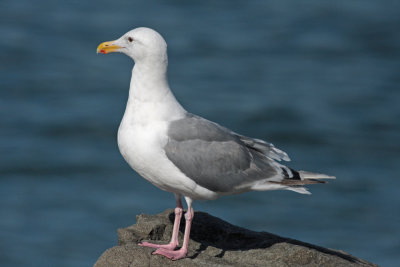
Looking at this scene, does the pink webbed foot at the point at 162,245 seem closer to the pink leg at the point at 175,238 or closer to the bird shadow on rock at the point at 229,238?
the pink leg at the point at 175,238

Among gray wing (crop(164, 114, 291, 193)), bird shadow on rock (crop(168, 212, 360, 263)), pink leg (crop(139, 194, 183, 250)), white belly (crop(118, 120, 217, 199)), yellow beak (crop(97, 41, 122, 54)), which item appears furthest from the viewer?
bird shadow on rock (crop(168, 212, 360, 263))

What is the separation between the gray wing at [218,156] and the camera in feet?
26.9

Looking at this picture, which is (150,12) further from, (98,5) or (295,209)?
(295,209)

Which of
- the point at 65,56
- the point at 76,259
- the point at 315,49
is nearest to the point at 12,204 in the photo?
the point at 76,259

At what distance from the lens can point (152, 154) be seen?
26.1 ft

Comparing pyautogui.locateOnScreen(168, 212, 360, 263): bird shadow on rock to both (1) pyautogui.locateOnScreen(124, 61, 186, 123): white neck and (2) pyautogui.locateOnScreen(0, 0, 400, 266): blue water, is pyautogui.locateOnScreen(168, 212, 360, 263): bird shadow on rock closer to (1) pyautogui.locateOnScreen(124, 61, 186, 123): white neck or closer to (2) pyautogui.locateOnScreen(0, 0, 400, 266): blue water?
(1) pyautogui.locateOnScreen(124, 61, 186, 123): white neck

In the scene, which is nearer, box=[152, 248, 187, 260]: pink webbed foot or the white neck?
box=[152, 248, 187, 260]: pink webbed foot

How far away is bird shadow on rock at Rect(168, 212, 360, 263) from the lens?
8.94m

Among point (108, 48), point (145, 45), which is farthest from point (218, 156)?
point (108, 48)

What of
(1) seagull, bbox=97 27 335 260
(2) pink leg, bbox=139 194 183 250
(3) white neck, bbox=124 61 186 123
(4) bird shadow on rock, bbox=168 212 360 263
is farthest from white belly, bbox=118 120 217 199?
(4) bird shadow on rock, bbox=168 212 360 263

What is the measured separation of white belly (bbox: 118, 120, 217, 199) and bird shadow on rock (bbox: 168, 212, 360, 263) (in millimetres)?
1012

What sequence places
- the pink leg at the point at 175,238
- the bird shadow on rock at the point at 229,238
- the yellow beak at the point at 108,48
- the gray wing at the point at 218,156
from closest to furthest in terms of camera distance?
the gray wing at the point at 218,156 < the pink leg at the point at 175,238 < the yellow beak at the point at 108,48 < the bird shadow on rock at the point at 229,238

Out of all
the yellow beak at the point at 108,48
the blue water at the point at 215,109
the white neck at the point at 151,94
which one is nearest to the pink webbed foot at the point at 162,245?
the white neck at the point at 151,94

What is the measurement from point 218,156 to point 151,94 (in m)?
1.01
